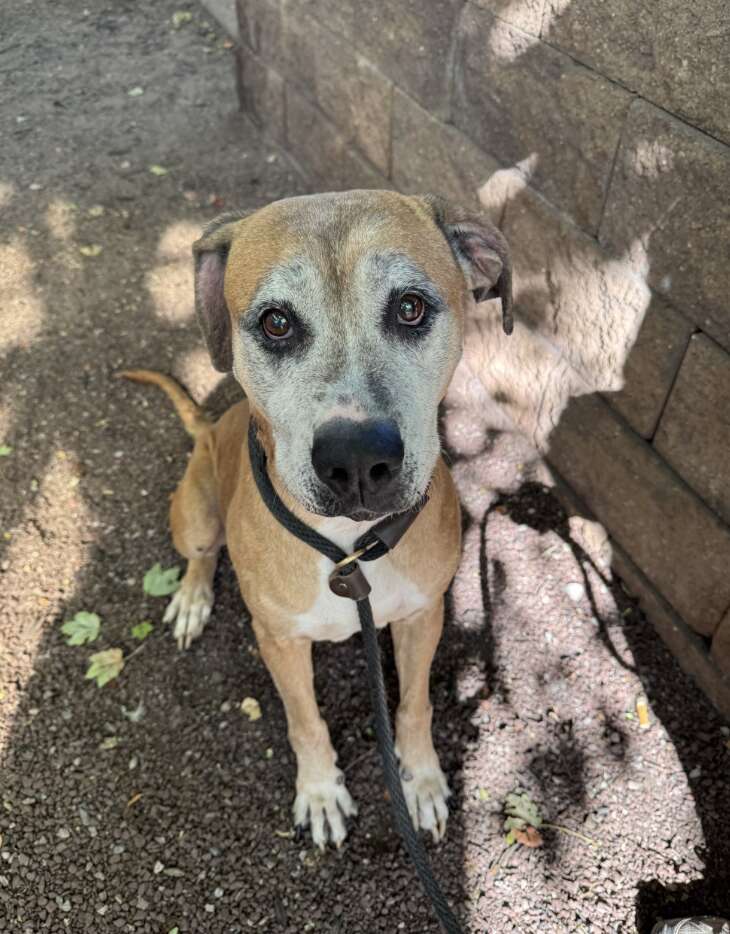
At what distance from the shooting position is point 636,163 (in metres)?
3.02

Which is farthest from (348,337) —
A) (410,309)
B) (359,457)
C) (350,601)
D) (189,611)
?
(189,611)

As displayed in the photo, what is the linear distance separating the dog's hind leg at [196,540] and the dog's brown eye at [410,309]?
1669 millimetres

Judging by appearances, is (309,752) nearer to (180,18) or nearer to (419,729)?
(419,729)

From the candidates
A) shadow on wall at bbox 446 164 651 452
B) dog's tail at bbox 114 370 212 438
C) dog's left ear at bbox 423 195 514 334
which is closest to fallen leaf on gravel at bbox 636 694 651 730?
shadow on wall at bbox 446 164 651 452

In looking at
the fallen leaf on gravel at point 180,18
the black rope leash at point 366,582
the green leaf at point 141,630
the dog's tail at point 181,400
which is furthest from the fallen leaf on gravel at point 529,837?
the fallen leaf on gravel at point 180,18

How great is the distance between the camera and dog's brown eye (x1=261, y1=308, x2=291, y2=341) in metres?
2.29

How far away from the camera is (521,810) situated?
315 cm

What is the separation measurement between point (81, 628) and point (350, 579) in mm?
1887

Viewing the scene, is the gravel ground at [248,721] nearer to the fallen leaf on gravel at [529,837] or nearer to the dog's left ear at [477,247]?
the fallen leaf on gravel at [529,837]

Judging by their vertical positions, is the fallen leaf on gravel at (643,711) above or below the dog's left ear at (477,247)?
below

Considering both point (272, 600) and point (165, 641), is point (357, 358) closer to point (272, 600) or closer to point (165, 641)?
point (272, 600)

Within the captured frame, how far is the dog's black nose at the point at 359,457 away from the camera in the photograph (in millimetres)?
2006

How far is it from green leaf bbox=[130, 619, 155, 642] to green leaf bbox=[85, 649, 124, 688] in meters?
0.11

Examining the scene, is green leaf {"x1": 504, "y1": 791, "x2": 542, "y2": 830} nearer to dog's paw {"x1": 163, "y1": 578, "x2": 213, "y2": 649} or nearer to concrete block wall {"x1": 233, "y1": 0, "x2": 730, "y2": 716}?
concrete block wall {"x1": 233, "y1": 0, "x2": 730, "y2": 716}
